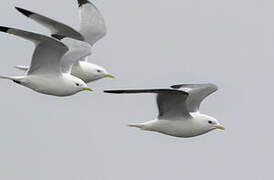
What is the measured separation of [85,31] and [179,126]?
5625 mm

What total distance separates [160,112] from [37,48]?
2473 mm

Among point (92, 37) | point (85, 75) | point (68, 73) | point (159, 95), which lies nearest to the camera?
point (159, 95)

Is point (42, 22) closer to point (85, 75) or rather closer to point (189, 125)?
point (85, 75)

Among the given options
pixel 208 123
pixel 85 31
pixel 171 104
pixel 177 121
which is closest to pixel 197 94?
pixel 208 123

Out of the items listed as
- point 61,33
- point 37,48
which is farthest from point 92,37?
point 37,48

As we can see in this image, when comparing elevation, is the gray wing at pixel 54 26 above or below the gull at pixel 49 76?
above

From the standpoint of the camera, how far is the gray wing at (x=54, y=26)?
69.6 ft

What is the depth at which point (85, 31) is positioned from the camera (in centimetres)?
2244

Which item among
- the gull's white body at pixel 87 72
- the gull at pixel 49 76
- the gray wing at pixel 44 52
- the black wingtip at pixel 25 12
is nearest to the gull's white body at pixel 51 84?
the gull at pixel 49 76

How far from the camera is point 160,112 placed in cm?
1759

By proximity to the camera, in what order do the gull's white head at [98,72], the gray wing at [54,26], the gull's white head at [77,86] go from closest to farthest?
1. the gull's white head at [77,86]
2. the gull's white head at [98,72]
3. the gray wing at [54,26]

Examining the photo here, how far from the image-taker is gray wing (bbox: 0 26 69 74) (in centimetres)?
1711

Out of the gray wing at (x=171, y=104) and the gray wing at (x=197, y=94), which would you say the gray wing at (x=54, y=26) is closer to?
the gray wing at (x=197, y=94)

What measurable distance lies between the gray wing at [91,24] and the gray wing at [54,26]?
871 mm
